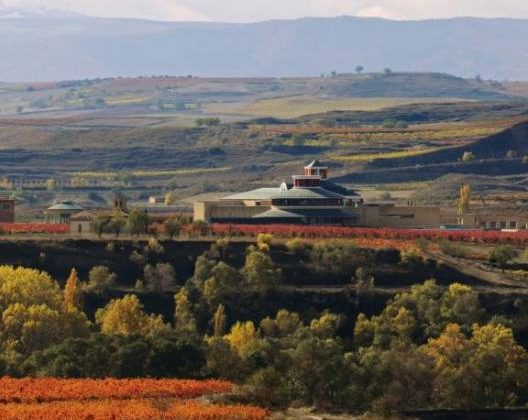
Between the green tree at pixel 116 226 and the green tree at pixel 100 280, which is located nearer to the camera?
the green tree at pixel 100 280

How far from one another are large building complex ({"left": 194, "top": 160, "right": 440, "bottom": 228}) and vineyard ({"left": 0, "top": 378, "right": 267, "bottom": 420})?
2810 inches

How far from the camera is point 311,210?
16538cm

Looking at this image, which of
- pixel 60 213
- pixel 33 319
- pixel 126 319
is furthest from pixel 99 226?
pixel 33 319

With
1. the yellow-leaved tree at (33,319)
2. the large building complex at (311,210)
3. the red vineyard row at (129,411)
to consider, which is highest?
the red vineyard row at (129,411)

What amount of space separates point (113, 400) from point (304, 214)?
80.9 meters

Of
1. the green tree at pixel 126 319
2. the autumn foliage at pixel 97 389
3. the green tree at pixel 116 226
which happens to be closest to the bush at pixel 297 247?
the green tree at pixel 116 226

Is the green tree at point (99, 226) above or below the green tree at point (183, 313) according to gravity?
above

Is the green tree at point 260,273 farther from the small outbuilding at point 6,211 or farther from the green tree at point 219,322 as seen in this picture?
the small outbuilding at point 6,211

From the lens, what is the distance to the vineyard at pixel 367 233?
15023 centimetres

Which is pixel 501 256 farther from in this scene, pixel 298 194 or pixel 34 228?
pixel 34 228

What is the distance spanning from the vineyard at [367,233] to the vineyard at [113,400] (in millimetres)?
57362

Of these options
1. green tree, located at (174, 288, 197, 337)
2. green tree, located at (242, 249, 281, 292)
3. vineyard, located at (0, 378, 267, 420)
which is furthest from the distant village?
vineyard, located at (0, 378, 267, 420)

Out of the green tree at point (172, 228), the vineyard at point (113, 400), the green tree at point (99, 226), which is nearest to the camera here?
the vineyard at point (113, 400)

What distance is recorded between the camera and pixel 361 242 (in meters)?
146
